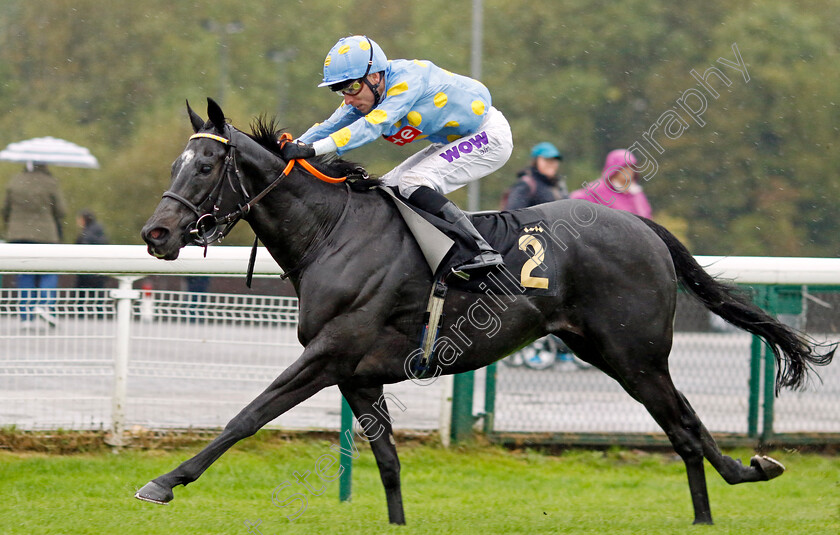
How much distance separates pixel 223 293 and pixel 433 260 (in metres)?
1.92

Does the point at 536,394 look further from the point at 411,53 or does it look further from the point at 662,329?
the point at 411,53

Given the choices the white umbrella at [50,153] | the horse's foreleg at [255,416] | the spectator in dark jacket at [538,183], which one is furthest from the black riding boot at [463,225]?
the white umbrella at [50,153]

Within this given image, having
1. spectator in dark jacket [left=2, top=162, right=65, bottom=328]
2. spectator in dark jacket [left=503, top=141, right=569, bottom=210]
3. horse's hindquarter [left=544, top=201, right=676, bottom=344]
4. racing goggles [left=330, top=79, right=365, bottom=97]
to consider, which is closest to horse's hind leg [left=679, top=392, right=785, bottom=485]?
horse's hindquarter [left=544, top=201, right=676, bottom=344]

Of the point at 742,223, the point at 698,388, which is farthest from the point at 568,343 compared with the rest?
the point at 742,223

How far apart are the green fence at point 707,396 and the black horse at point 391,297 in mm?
1308

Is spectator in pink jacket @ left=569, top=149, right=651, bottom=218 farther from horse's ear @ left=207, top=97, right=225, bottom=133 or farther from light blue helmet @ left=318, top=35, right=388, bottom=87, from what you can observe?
horse's ear @ left=207, top=97, right=225, bottom=133

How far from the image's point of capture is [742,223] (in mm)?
25766

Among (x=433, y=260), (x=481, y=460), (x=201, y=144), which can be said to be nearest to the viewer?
(x=201, y=144)

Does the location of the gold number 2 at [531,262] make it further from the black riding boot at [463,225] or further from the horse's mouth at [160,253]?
the horse's mouth at [160,253]

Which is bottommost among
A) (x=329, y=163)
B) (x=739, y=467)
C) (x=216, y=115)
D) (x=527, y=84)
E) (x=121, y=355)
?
(x=739, y=467)

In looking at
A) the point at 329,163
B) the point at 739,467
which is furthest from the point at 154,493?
the point at 739,467

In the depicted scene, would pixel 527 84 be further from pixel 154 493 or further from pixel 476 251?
pixel 154 493

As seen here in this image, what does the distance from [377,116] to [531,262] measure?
976mm

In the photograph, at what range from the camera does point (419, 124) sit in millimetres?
4527
